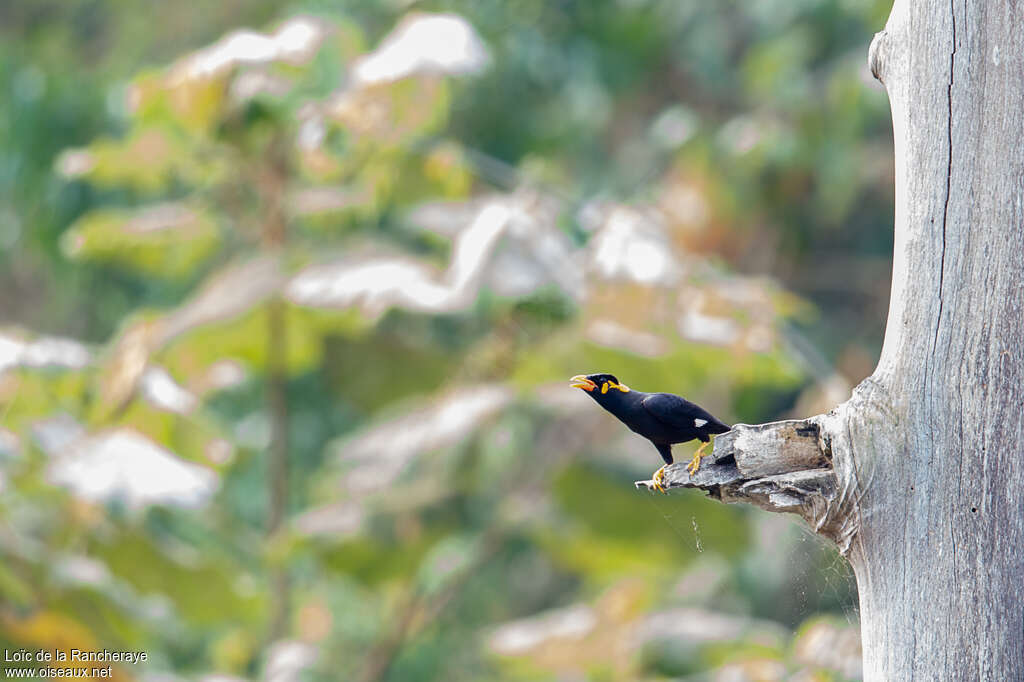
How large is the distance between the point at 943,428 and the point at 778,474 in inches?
8.1

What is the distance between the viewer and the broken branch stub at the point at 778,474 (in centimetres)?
133

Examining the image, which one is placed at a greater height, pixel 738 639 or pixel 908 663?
pixel 738 639

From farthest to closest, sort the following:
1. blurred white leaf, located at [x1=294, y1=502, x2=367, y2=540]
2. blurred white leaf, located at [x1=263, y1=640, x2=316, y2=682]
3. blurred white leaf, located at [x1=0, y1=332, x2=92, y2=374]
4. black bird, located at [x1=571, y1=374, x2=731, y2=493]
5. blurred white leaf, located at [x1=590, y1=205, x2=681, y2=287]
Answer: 1. blurred white leaf, located at [x1=263, y1=640, x2=316, y2=682]
2. blurred white leaf, located at [x1=294, y1=502, x2=367, y2=540]
3. blurred white leaf, located at [x1=0, y1=332, x2=92, y2=374]
4. blurred white leaf, located at [x1=590, y1=205, x2=681, y2=287]
5. black bird, located at [x1=571, y1=374, x2=731, y2=493]

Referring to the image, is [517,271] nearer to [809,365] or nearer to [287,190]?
[809,365]

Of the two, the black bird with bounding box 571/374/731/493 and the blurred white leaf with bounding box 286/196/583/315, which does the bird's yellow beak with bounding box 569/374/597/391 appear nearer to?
the black bird with bounding box 571/374/731/493

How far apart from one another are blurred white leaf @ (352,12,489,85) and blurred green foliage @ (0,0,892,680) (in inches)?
0.9

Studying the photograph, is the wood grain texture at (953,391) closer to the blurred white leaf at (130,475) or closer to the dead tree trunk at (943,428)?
the dead tree trunk at (943,428)

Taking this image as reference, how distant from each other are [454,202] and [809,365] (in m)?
1.49

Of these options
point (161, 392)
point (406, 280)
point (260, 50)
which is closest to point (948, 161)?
point (406, 280)

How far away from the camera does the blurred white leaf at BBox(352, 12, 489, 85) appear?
3.65 metres

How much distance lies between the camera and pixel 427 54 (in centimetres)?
370

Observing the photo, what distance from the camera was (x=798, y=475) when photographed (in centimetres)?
137

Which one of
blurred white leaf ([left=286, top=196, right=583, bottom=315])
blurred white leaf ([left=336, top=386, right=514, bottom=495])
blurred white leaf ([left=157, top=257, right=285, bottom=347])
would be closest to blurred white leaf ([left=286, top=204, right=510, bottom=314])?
blurred white leaf ([left=286, top=196, right=583, bottom=315])

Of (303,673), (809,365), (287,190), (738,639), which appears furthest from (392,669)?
(809,365)
